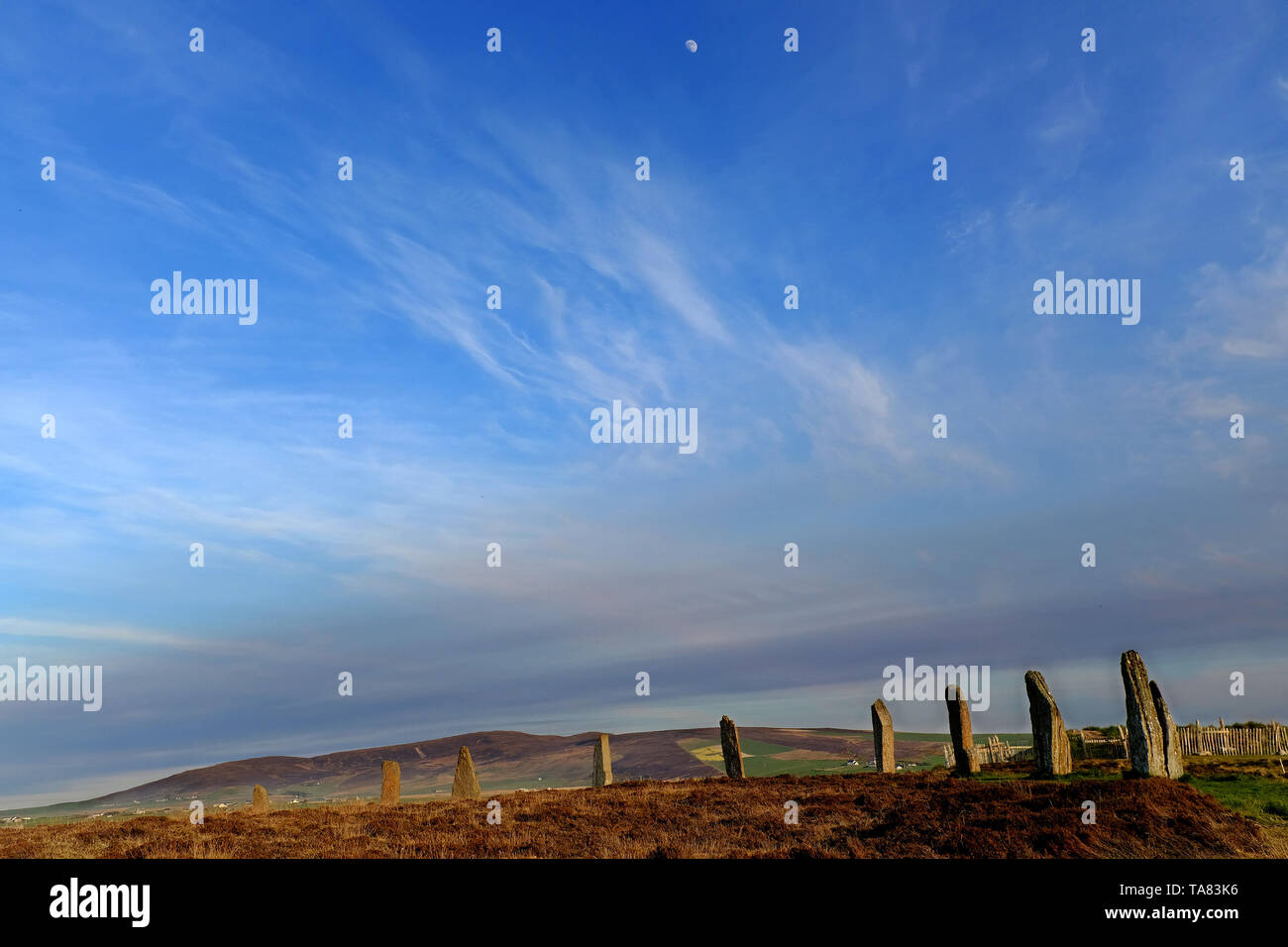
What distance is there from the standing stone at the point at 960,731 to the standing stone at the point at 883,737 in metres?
2.91

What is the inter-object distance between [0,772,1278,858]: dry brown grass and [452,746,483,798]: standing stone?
21.8 ft

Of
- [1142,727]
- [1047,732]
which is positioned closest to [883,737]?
[1047,732]

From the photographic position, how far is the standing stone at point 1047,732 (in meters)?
26.4

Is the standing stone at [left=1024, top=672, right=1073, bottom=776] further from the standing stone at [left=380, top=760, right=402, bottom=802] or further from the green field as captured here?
the standing stone at [left=380, top=760, right=402, bottom=802]

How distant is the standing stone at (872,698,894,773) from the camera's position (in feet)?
111

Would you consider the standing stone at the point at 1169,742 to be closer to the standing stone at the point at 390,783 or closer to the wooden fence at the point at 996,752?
the wooden fence at the point at 996,752

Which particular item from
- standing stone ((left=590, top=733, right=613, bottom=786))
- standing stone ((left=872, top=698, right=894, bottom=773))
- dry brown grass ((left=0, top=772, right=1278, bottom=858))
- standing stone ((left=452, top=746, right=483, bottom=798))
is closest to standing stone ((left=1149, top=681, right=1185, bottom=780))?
dry brown grass ((left=0, top=772, right=1278, bottom=858))

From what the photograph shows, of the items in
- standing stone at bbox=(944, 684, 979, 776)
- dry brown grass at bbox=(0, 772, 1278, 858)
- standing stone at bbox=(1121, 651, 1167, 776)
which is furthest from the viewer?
standing stone at bbox=(944, 684, 979, 776)

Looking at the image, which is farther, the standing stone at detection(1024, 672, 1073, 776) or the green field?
the standing stone at detection(1024, 672, 1073, 776)
